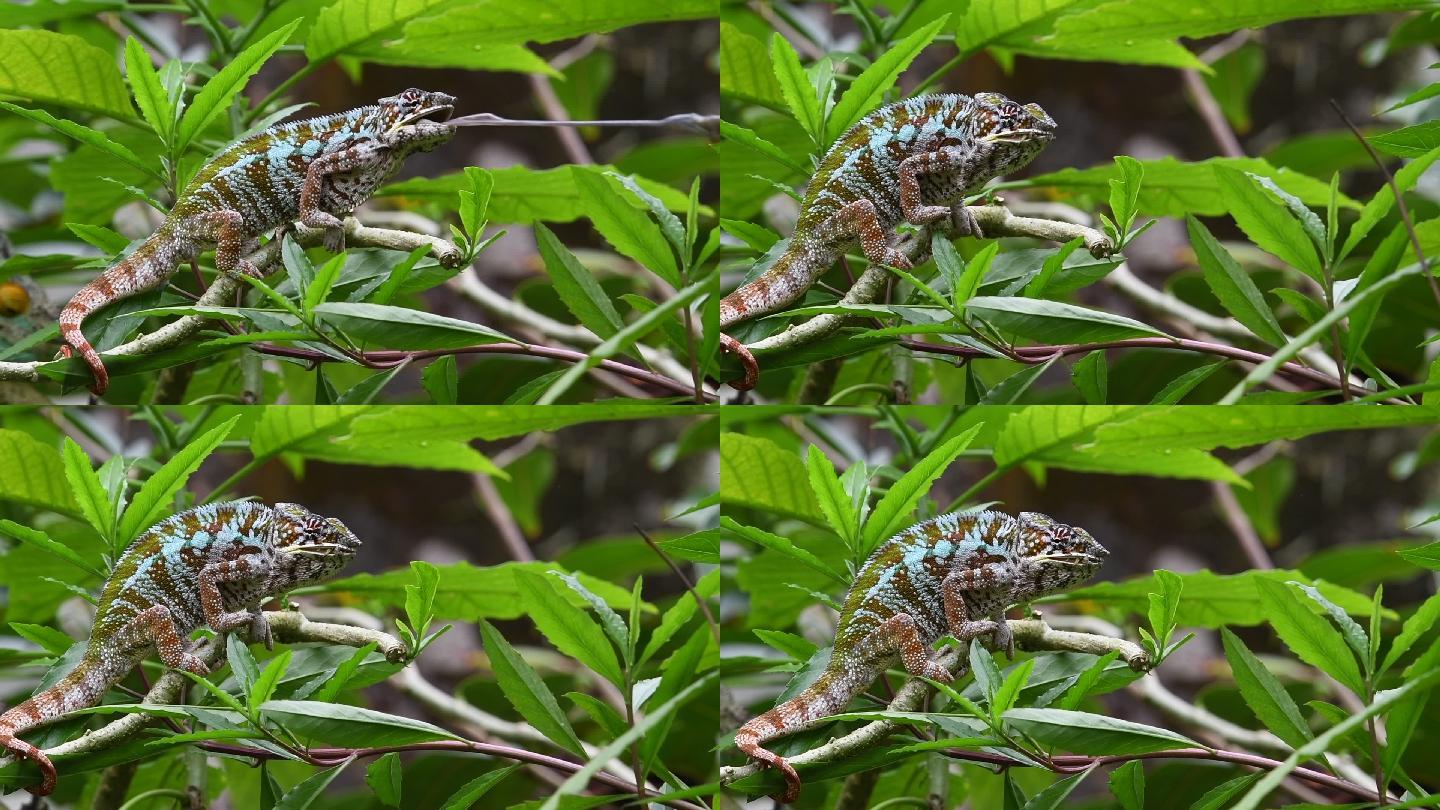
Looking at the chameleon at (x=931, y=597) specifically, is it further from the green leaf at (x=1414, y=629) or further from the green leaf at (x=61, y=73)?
the green leaf at (x=61, y=73)

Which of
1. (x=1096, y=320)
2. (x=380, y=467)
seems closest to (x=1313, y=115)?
(x=1096, y=320)

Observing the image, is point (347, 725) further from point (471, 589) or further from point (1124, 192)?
point (1124, 192)

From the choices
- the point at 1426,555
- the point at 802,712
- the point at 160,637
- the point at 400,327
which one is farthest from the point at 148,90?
the point at 1426,555

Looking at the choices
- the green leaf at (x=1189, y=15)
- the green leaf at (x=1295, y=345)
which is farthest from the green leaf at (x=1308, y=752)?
the green leaf at (x=1189, y=15)

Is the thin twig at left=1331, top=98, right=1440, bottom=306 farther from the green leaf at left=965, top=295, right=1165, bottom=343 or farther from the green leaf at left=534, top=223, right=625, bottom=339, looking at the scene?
the green leaf at left=534, top=223, right=625, bottom=339

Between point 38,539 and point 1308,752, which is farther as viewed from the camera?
point 38,539

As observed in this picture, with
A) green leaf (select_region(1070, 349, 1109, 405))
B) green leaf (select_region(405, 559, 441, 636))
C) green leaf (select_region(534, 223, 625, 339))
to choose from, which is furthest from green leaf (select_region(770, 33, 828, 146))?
green leaf (select_region(405, 559, 441, 636))

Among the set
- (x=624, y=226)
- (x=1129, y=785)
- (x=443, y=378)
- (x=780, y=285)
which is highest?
(x=624, y=226)
